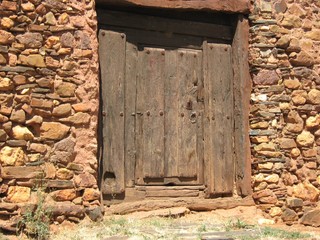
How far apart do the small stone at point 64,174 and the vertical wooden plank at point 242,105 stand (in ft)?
6.55

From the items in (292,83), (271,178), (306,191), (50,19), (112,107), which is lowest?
(306,191)

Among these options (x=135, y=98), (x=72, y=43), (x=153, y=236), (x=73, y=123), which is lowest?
(x=153, y=236)

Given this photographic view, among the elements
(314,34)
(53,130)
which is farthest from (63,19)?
(314,34)

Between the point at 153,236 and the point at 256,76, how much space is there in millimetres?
2374

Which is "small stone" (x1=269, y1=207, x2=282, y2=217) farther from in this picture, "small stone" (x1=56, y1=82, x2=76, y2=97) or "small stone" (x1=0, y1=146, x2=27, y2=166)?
"small stone" (x1=0, y1=146, x2=27, y2=166)

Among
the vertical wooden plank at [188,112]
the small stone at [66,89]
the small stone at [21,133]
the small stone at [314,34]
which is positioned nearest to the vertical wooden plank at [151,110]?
the vertical wooden plank at [188,112]

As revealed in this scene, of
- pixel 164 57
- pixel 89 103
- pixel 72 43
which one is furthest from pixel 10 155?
pixel 164 57

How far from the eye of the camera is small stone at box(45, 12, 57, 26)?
506 centimetres

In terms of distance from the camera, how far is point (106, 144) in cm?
545

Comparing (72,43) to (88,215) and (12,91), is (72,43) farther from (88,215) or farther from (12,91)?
(88,215)

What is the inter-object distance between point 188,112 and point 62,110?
1.53m

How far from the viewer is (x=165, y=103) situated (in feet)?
19.1

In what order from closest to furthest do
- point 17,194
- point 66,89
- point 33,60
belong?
point 17,194
point 33,60
point 66,89

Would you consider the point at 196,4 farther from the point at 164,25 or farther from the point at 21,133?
the point at 21,133
